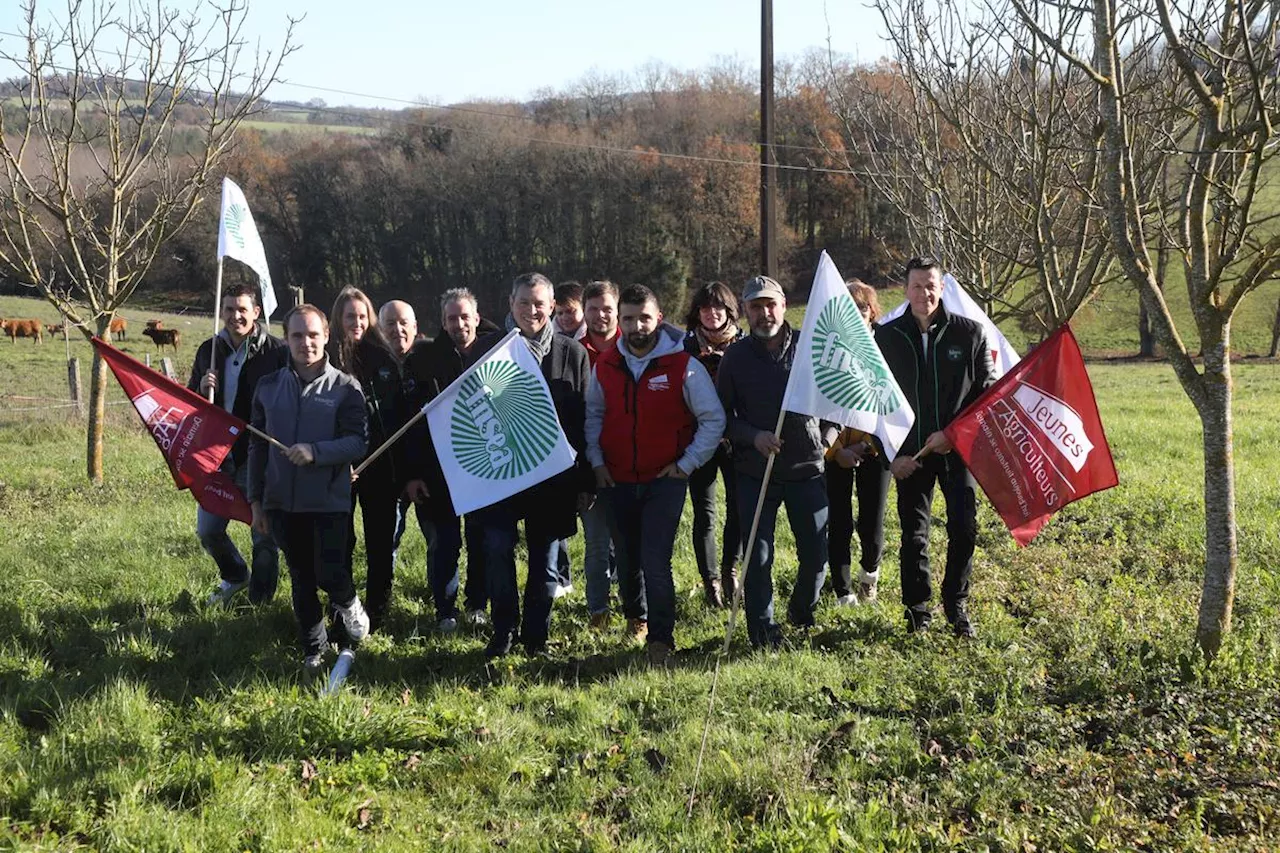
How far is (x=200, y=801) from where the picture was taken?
3.86 metres

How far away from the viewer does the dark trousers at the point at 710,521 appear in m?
6.23

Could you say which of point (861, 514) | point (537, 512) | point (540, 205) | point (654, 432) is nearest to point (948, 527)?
point (861, 514)

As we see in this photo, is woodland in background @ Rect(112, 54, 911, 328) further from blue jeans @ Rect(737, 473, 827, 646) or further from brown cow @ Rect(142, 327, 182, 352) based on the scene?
blue jeans @ Rect(737, 473, 827, 646)

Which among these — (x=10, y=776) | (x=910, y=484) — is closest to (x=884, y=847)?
(x=910, y=484)

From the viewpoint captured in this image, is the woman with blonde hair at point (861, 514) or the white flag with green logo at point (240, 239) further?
the white flag with green logo at point (240, 239)

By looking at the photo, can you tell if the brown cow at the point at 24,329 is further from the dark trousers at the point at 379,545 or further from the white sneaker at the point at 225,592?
the dark trousers at the point at 379,545

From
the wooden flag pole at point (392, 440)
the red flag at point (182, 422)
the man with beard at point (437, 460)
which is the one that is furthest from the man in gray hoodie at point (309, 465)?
the man with beard at point (437, 460)

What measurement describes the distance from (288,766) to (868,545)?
12.2 ft

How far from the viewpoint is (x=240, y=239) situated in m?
6.84

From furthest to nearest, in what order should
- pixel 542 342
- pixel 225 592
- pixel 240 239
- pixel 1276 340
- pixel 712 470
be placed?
pixel 1276 340 < pixel 240 239 < pixel 225 592 < pixel 712 470 < pixel 542 342

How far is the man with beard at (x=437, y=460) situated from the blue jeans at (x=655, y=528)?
2.98ft

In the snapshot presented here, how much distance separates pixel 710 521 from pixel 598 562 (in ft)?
2.68

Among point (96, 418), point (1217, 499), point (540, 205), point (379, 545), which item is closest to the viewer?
point (1217, 499)

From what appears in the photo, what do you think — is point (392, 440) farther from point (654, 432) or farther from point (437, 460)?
point (654, 432)
